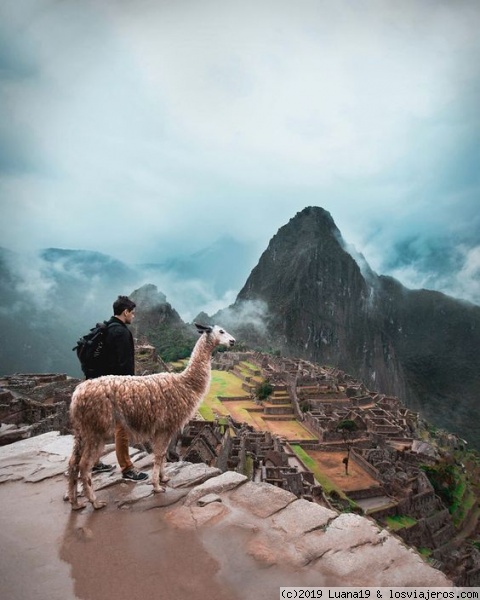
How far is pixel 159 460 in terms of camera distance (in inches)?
138

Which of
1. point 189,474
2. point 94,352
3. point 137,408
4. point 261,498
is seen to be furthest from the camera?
point 94,352

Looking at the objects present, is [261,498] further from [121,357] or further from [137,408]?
[121,357]

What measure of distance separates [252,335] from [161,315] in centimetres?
3018

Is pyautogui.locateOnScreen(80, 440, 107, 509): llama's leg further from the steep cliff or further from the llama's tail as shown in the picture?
the steep cliff

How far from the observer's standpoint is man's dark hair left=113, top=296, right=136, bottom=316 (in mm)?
4047

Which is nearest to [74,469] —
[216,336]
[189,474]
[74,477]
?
[74,477]

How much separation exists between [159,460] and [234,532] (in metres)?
1.04

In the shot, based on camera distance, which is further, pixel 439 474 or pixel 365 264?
pixel 365 264

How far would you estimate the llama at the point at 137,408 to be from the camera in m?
3.21

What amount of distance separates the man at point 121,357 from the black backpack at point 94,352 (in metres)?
0.04

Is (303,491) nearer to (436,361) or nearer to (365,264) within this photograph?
(436,361)

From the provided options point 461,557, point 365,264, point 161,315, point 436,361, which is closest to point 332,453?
point 461,557

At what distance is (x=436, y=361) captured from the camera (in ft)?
407

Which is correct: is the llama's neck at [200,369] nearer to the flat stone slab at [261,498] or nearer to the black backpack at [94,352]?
the black backpack at [94,352]
